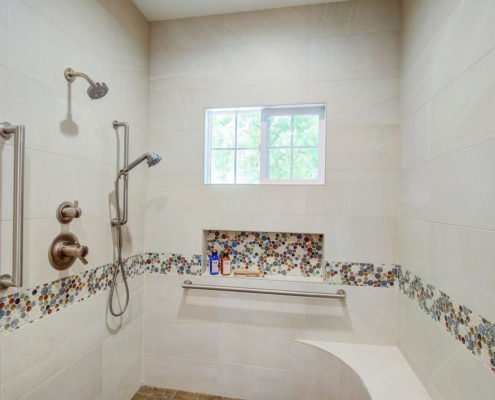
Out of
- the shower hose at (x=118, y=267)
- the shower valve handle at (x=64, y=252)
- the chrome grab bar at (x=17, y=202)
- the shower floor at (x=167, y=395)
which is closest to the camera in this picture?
the chrome grab bar at (x=17, y=202)

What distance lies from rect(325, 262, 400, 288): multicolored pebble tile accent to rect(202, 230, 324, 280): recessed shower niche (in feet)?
0.34

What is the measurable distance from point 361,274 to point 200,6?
6.58 ft

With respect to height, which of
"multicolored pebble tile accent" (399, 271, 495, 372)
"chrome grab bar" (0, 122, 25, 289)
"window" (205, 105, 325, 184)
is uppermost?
"window" (205, 105, 325, 184)

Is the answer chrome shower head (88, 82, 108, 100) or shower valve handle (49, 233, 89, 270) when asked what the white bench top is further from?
chrome shower head (88, 82, 108, 100)

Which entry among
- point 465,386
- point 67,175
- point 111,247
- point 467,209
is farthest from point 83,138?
point 465,386

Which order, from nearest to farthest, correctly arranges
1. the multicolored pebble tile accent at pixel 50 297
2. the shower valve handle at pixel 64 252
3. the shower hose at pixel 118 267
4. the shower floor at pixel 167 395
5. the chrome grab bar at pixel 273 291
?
the multicolored pebble tile accent at pixel 50 297 < the shower valve handle at pixel 64 252 < the shower hose at pixel 118 267 < the chrome grab bar at pixel 273 291 < the shower floor at pixel 167 395

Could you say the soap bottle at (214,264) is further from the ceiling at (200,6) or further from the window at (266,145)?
the ceiling at (200,6)

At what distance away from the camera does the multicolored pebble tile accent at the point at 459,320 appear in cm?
85

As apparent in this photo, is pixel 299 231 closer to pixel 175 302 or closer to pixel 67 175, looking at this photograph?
pixel 175 302

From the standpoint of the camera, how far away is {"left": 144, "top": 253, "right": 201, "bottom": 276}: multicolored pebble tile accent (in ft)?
5.99

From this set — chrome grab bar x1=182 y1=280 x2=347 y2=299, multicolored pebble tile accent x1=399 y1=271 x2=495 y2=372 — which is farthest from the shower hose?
multicolored pebble tile accent x1=399 y1=271 x2=495 y2=372

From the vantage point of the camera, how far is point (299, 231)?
5.58ft

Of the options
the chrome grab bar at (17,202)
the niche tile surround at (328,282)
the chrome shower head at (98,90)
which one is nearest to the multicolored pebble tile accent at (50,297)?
the niche tile surround at (328,282)

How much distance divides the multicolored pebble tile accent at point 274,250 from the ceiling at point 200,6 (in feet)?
4.89
